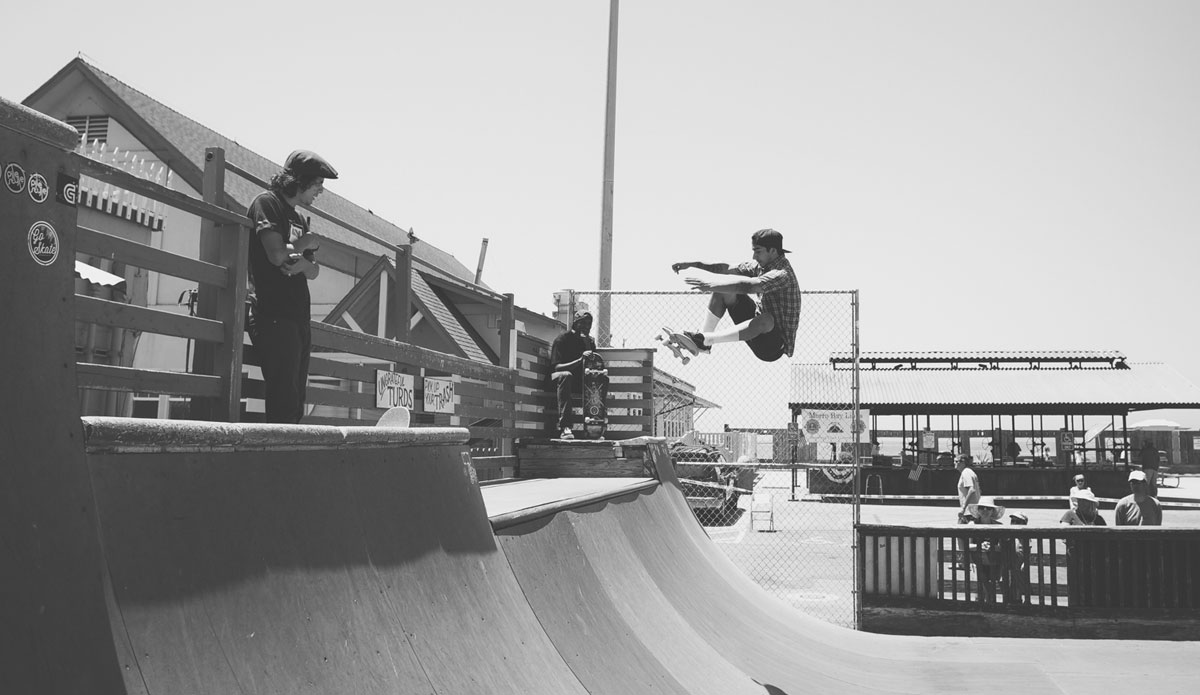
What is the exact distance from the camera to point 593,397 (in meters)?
9.48

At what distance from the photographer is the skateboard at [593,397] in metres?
9.48

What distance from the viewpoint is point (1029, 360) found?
125 feet

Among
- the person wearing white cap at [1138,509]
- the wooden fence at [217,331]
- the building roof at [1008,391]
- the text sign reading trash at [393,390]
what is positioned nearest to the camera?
the wooden fence at [217,331]

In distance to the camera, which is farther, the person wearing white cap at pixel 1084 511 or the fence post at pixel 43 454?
the person wearing white cap at pixel 1084 511

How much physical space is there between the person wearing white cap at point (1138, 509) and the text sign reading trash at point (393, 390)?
341 inches

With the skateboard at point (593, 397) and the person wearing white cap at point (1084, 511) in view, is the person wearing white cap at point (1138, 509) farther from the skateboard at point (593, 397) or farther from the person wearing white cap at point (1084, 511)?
the skateboard at point (593, 397)

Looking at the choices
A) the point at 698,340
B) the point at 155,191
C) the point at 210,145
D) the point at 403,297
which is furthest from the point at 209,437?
the point at 210,145

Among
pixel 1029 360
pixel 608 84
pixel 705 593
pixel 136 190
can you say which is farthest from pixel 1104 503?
pixel 136 190

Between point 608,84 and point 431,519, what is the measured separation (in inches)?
383

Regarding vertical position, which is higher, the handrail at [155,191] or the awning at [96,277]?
the awning at [96,277]

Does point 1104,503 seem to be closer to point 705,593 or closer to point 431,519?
point 705,593

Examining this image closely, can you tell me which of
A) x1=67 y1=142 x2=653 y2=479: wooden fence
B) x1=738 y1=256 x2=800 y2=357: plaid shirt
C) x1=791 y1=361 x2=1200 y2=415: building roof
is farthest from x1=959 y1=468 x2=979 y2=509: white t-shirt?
x1=791 y1=361 x2=1200 y2=415: building roof

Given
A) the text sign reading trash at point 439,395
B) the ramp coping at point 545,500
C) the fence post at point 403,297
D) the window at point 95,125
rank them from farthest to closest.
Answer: the window at point 95,125 → the text sign reading trash at point 439,395 → the fence post at point 403,297 → the ramp coping at point 545,500

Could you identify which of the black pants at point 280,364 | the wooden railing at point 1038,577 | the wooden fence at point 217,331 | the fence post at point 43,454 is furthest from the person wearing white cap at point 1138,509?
the fence post at point 43,454
